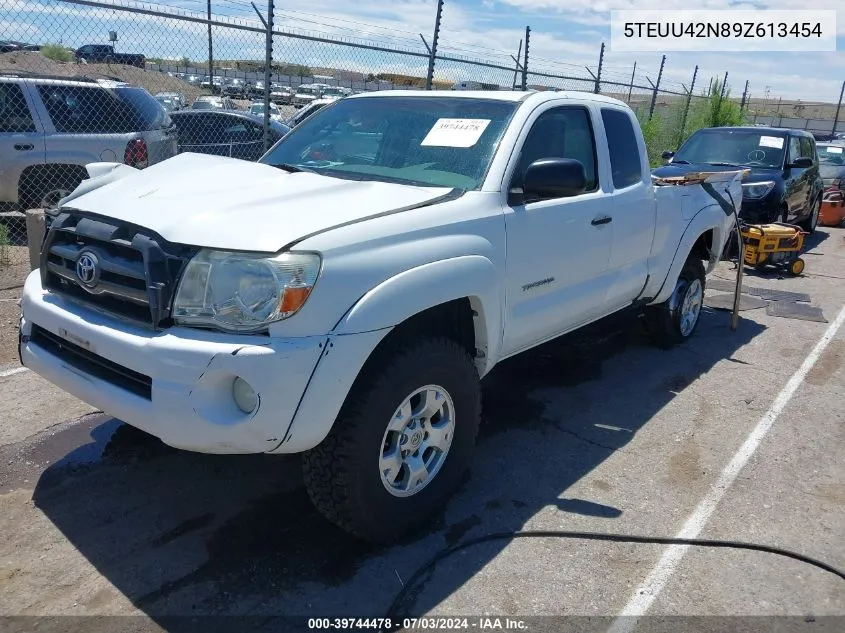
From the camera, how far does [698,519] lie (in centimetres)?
359

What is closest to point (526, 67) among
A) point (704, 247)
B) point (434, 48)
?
point (434, 48)

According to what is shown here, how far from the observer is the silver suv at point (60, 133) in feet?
26.7

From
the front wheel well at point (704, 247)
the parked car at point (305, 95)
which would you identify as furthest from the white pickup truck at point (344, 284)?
the parked car at point (305, 95)

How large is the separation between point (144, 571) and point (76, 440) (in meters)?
1.39

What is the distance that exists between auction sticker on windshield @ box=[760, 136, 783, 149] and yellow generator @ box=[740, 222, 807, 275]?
6.62 ft

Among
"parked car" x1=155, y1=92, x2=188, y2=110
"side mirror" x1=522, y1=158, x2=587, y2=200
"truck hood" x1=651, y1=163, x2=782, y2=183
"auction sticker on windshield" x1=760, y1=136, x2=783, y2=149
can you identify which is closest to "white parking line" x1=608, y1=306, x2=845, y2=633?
"side mirror" x1=522, y1=158, x2=587, y2=200

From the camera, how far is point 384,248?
296 cm

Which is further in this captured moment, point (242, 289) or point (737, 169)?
point (737, 169)

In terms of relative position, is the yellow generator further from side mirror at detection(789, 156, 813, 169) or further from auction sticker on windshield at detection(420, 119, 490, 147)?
auction sticker on windshield at detection(420, 119, 490, 147)

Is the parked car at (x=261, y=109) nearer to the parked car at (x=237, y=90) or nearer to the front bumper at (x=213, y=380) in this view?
the parked car at (x=237, y=90)

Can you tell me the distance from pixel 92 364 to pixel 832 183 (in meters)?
15.9

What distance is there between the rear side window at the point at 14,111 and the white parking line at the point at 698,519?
798 centimetres

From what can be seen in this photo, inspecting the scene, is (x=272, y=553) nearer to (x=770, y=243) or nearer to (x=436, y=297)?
(x=436, y=297)

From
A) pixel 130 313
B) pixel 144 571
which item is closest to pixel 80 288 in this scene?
pixel 130 313
